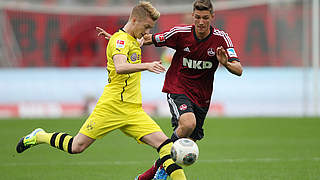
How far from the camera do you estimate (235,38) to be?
2230 centimetres

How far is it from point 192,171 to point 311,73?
503 inches

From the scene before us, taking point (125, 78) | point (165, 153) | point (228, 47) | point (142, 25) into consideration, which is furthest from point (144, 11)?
point (165, 153)

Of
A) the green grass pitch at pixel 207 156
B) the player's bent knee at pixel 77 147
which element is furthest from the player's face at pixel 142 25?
the green grass pitch at pixel 207 156

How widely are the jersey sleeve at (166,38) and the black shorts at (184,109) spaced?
65 cm

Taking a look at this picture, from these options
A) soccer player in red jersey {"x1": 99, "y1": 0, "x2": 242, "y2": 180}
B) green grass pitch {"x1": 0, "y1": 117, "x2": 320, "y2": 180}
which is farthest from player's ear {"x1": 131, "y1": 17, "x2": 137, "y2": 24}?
green grass pitch {"x1": 0, "y1": 117, "x2": 320, "y2": 180}

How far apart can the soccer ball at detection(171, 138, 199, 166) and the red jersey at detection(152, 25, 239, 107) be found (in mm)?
1292

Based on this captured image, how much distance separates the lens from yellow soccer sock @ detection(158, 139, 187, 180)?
238 inches

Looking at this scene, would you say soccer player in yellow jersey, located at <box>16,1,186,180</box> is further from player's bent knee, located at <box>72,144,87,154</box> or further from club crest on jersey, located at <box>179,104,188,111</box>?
club crest on jersey, located at <box>179,104,188,111</box>

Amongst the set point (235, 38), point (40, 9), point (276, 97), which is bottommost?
point (276, 97)

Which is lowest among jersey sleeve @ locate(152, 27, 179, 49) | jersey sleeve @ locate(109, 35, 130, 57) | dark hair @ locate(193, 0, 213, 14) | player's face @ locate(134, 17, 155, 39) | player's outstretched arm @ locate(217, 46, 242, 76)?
player's outstretched arm @ locate(217, 46, 242, 76)

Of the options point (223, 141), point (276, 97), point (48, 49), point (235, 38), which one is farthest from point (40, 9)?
point (223, 141)

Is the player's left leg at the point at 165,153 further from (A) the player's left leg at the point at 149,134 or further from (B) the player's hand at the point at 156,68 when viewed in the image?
(B) the player's hand at the point at 156,68

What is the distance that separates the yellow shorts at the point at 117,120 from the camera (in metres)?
6.30

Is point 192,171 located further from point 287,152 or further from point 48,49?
point 48,49
